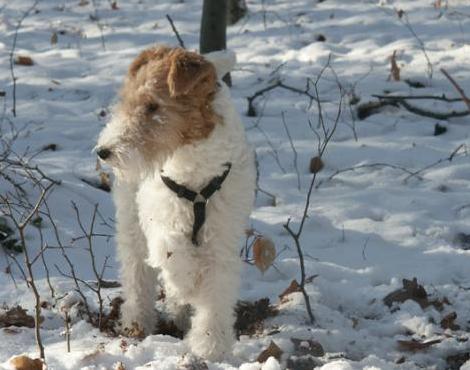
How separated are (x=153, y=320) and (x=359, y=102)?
4079 mm

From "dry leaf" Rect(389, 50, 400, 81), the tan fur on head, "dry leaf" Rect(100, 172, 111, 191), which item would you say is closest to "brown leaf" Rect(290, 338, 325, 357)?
the tan fur on head

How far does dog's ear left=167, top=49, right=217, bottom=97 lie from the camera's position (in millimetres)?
3492

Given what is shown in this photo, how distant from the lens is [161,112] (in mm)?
3555

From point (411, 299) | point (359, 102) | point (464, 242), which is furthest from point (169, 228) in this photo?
point (359, 102)

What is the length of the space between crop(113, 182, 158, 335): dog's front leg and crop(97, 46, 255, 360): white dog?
16 cm

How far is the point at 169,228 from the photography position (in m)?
3.78

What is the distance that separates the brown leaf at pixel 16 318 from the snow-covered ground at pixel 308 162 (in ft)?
0.33

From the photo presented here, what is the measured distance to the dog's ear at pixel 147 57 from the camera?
3744mm

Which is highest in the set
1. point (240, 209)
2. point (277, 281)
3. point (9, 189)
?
point (240, 209)

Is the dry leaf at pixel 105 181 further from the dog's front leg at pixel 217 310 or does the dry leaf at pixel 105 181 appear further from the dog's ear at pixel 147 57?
the dog's front leg at pixel 217 310

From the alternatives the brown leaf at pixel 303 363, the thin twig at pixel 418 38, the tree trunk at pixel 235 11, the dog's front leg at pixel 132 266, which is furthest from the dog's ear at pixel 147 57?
the tree trunk at pixel 235 11

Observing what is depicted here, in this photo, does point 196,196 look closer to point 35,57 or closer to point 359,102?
point 359,102

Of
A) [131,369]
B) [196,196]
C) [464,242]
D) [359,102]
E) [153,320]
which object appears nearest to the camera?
[131,369]

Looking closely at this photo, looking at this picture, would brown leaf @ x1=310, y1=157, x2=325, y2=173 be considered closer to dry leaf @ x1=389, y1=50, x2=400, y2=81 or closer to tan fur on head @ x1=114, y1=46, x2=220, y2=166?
dry leaf @ x1=389, y1=50, x2=400, y2=81
